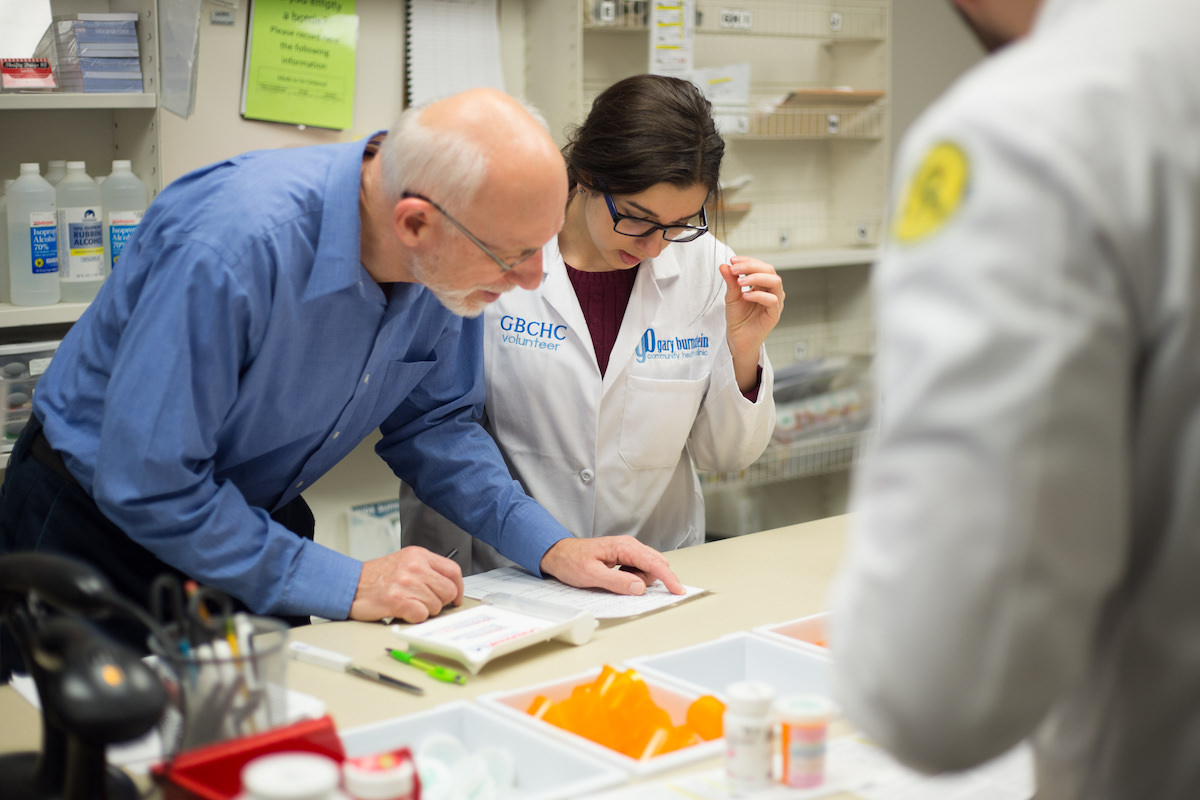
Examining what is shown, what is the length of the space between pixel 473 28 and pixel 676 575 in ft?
6.96

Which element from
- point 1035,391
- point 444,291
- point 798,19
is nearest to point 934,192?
point 1035,391

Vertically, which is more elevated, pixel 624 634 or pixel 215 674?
pixel 215 674

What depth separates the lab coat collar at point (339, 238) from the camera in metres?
1.52

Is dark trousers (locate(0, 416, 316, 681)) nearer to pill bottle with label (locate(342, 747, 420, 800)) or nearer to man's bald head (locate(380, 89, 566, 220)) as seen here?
man's bald head (locate(380, 89, 566, 220))

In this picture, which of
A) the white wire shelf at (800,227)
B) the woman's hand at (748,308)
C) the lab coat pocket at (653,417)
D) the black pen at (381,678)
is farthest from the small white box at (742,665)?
the white wire shelf at (800,227)

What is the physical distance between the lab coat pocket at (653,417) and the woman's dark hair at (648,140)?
39 cm

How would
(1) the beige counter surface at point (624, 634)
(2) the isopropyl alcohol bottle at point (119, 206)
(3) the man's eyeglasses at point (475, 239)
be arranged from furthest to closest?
(2) the isopropyl alcohol bottle at point (119, 206) < (3) the man's eyeglasses at point (475, 239) < (1) the beige counter surface at point (624, 634)

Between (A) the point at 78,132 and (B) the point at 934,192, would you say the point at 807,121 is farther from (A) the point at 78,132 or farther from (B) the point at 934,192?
(B) the point at 934,192

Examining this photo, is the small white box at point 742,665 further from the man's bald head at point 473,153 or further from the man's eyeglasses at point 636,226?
the man's eyeglasses at point 636,226

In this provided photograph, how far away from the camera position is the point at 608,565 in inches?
68.7

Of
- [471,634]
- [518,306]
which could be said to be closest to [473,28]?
[518,306]

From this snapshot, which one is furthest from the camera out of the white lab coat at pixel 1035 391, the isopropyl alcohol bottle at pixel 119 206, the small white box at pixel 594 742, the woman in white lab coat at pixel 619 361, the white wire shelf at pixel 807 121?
the white wire shelf at pixel 807 121

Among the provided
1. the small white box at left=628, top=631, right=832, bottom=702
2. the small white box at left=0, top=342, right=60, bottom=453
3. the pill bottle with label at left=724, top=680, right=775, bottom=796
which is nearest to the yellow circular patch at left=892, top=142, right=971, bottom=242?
the pill bottle with label at left=724, top=680, right=775, bottom=796

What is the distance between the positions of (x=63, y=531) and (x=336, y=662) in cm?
52
